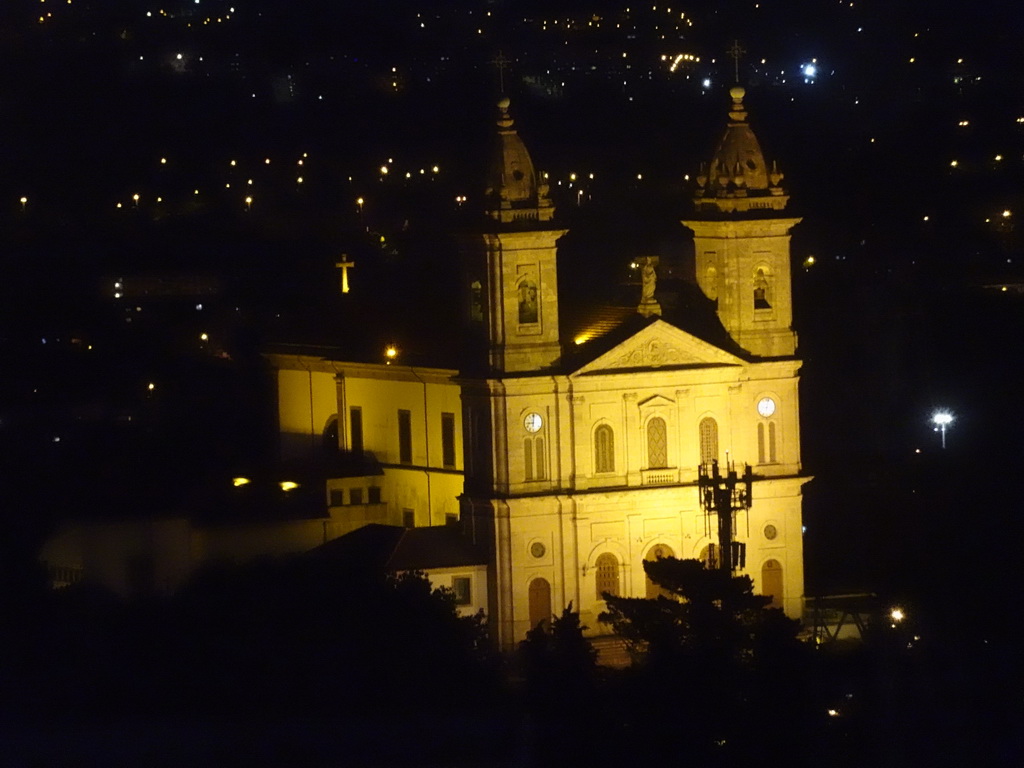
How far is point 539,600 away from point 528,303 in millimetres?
5774

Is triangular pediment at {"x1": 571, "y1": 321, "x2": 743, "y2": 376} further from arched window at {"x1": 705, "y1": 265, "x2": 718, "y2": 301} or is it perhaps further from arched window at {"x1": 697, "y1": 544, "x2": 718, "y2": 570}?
arched window at {"x1": 697, "y1": 544, "x2": 718, "y2": 570}

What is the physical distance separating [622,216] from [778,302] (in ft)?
→ 161

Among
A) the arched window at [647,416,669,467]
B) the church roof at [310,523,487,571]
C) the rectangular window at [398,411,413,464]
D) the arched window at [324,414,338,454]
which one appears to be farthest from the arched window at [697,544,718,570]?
the arched window at [324,414,338,454]

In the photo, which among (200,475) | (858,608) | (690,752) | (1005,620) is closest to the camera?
(690,752)

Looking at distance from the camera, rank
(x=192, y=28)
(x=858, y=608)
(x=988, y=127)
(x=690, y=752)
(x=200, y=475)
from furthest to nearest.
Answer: (x=192, y=28), (x=988, y=127), (x=200, y=475), (x=858, y=608), (x=690, y=752)

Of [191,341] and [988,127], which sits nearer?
[191,341]

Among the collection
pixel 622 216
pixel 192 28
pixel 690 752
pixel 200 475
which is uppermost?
pixel 192 28

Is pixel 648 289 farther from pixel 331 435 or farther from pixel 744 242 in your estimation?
pixel 331 435

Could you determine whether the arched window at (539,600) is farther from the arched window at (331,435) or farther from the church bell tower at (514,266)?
the arched window at (331,435)

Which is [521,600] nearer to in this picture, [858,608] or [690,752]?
[858,608]

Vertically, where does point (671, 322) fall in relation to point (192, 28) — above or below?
below

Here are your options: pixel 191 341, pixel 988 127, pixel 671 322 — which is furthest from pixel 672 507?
pixel 988 127

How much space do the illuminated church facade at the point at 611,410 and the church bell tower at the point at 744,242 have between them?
0.09 feet

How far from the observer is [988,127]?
139500 mm
